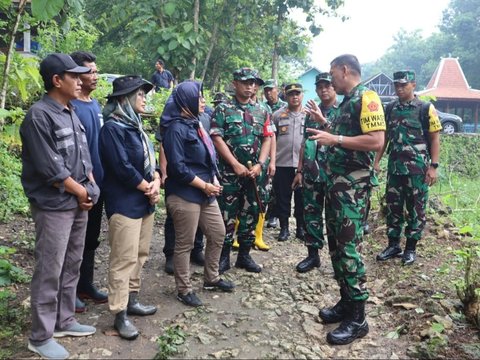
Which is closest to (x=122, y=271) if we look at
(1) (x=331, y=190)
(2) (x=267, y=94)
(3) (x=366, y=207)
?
(1) (x=331, y=190)

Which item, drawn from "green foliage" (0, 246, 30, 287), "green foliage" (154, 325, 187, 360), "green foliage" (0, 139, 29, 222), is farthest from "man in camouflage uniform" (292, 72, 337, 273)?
"green foliage" (0, 139, 29, 222)

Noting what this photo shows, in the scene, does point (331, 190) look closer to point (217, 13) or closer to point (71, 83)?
point (71, 83)

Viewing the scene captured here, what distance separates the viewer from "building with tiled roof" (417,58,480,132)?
2825 cm

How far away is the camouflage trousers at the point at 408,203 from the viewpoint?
474cm

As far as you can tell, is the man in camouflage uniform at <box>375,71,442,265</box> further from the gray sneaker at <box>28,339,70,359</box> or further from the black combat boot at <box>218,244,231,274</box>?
the gray sneaker at <box>28,339,70,359</box>

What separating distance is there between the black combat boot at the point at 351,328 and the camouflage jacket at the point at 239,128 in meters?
1.79

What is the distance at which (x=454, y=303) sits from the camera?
3758 millimetres

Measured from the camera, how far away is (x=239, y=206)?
4508 millimetres

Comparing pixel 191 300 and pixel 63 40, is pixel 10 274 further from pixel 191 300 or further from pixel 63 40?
pixel 63 40

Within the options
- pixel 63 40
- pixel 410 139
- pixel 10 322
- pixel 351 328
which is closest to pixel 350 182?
pixel 351 328

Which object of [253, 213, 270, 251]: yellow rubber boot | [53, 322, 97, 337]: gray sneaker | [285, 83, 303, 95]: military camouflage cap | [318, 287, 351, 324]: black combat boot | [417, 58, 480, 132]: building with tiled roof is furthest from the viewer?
[417, 58, 480, 132]: building with tiled roof

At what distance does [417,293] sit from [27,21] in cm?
494

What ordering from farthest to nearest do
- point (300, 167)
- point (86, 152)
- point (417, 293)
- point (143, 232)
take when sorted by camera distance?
point (300, 167) < point (417, 293) < point (143, 232) < point (86, 152)

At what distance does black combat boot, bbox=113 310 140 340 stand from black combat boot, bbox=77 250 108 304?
1.94 feet
